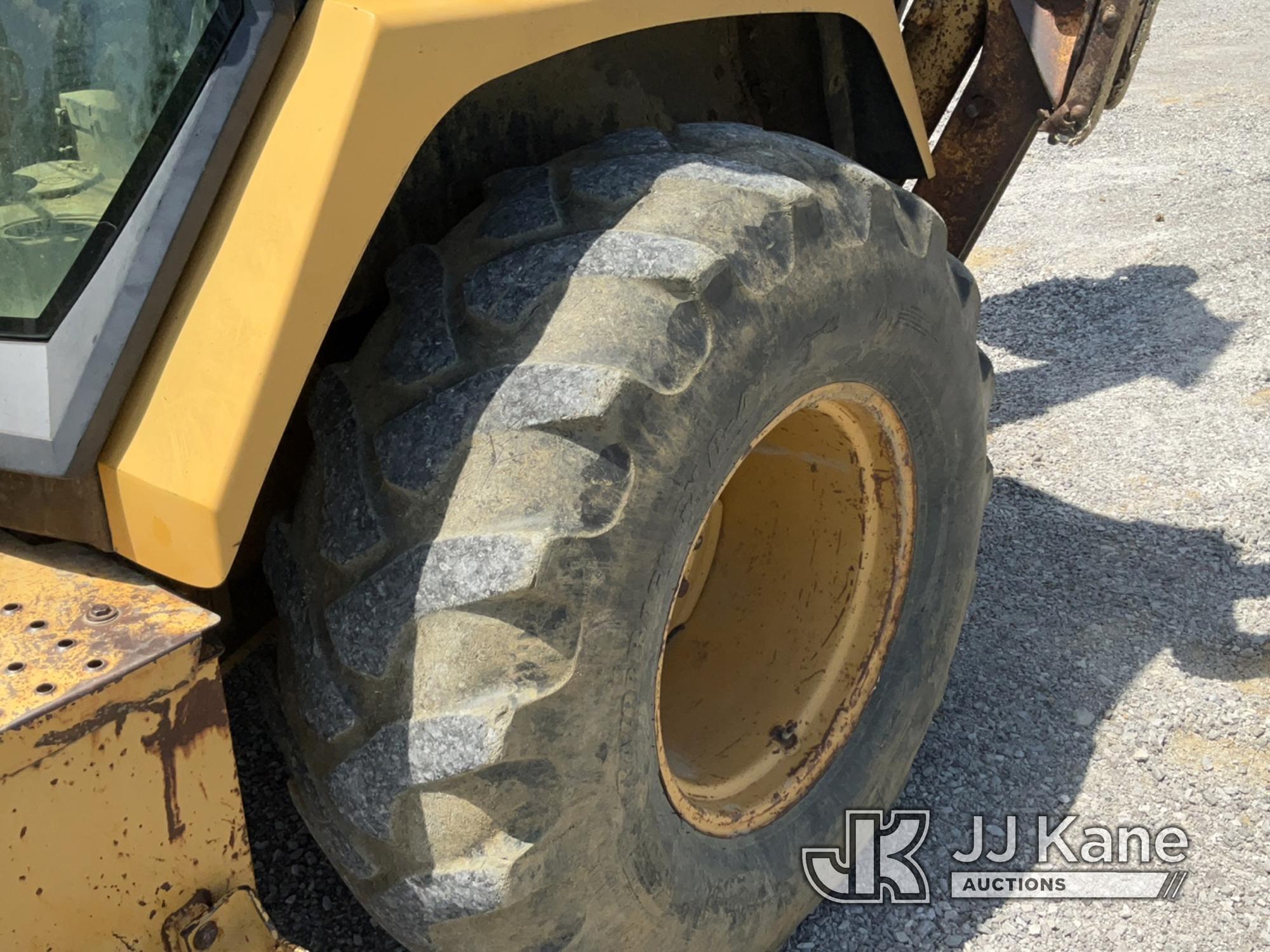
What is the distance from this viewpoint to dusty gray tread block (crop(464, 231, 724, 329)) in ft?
4.55

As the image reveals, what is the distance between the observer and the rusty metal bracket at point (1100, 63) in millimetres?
2643

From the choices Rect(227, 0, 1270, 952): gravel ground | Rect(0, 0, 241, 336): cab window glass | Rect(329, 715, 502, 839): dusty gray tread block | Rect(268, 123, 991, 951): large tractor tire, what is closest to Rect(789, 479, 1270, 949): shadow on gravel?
Rect(227, 0, 1270, 952): gravel ground

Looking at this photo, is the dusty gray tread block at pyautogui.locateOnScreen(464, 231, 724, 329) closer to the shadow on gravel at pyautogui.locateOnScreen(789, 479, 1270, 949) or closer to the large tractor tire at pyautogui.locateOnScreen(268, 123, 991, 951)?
the large tractor tire at pyautogui.locateOnScreen(268, 123, 991, 951)

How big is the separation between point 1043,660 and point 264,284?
2.12 m

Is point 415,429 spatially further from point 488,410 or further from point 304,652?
point 304,652

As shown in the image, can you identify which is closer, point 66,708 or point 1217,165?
point 66,708

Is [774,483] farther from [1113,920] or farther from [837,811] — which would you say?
[1113,920]

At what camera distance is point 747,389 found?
5.05ft

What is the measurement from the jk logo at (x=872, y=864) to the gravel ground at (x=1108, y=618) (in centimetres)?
3

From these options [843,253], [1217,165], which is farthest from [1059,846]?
[1217,165]

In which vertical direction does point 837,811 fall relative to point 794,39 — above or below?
below

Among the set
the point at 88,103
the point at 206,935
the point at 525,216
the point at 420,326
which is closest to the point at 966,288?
the point at 525,216

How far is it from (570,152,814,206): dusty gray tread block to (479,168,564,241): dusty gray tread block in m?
0.05

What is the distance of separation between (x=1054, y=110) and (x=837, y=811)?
1.73 meters
